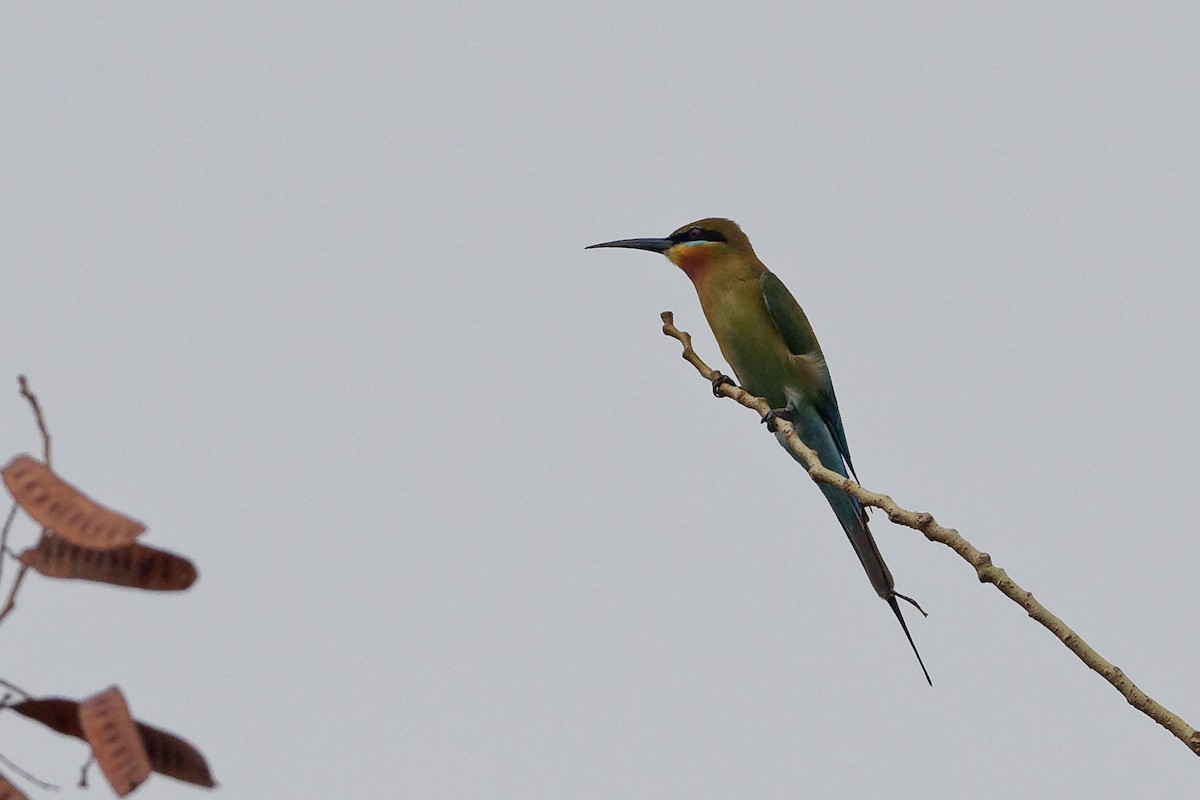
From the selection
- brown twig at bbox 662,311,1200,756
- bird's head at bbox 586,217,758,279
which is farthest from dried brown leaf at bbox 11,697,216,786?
bird's head at bbox 586,217,758,279

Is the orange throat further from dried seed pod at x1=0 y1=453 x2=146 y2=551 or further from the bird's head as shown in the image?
dried seed pod at x1=0 y1=453 x2=146 y2=551

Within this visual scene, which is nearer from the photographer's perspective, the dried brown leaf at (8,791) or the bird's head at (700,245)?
the dried brown leaf at (8,791)

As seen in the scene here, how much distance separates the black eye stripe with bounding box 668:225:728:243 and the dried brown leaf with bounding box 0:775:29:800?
3.78 meters

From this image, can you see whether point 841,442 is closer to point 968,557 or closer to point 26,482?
point 968,557

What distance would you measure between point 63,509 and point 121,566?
0.05 meters

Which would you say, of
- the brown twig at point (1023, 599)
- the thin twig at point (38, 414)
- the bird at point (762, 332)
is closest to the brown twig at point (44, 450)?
the thin twig at point (38, 414)

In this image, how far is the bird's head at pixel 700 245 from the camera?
176 inches

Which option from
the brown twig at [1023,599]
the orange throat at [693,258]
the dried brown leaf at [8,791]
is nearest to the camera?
the dried brown leaf at [8,791]

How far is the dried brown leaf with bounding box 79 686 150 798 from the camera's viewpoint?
870 millimetres

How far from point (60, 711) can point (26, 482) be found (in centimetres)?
16

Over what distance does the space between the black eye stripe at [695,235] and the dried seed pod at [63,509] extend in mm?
3657

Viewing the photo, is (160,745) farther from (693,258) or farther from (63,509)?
(693,258)

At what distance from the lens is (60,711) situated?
3.14 ft

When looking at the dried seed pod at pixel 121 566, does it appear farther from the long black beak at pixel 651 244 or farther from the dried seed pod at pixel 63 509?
the long black beak at pixel 651 244
